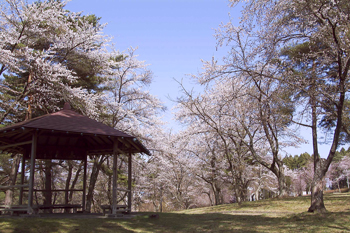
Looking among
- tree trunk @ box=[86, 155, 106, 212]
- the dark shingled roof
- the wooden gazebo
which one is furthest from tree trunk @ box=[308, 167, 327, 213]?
tree trunk @ box=[86, 155, 106, 212]

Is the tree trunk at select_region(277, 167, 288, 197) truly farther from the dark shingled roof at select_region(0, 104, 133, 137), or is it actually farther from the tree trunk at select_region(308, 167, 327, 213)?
the dark shingled roof at select_region(0, 104, 133, 137)

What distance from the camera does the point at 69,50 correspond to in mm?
13461

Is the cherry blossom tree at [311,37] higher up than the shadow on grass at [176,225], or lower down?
higher up

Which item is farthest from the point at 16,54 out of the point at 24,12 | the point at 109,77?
the point at 109,77

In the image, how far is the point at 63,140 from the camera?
36.9 feet

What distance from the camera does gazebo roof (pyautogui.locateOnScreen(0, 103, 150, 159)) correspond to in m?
8.37

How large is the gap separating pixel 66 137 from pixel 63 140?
67 cm

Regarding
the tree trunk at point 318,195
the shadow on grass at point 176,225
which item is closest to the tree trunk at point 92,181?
the shadow on grass at point 176,225

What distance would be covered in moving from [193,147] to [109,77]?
8.50 m

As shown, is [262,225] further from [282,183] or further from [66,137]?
[282,183]

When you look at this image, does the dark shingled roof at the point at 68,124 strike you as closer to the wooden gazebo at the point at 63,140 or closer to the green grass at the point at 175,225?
the wooden gazebo at the point at 63,140

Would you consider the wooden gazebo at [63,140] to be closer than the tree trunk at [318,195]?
Yes

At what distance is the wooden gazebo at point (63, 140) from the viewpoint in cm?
828

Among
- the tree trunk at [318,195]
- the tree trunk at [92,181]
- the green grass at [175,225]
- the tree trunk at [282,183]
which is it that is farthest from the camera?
the tree trunk at [92,181]
